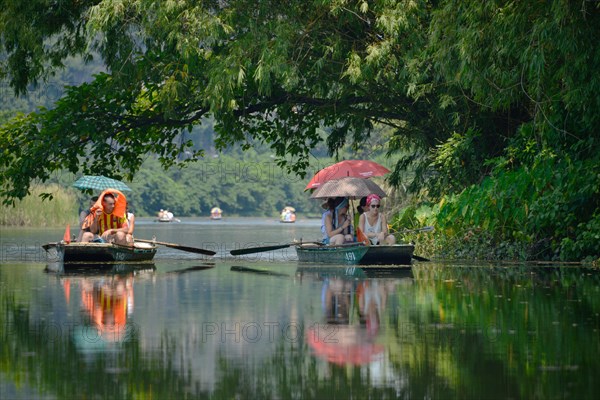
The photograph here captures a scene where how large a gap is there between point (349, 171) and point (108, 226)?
26.3 ft

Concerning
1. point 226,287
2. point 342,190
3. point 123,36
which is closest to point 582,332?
point 226,287

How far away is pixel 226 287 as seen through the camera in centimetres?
1850

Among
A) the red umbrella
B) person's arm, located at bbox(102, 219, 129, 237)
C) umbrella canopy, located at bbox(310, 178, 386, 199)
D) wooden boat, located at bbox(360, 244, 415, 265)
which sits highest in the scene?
the red umbrella

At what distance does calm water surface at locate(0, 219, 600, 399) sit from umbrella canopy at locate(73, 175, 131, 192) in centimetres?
1029

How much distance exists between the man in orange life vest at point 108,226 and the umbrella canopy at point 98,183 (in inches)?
151

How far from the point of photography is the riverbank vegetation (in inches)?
842

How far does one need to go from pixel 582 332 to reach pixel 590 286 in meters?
6.47

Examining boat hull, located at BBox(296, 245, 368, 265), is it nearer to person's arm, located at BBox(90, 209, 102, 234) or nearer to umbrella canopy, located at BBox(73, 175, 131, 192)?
person's arm, located at BBox(90, 209, 102, 234)

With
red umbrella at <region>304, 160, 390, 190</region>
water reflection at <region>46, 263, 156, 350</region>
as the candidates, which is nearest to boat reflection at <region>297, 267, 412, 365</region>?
water reflection at <region>46, 263, 156, 350</region>

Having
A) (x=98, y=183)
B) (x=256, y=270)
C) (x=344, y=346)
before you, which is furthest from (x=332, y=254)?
(x=344, y=346)

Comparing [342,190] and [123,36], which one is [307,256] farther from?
[123,36]

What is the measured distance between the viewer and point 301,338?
1110 cm

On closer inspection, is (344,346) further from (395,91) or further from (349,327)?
(395,91)

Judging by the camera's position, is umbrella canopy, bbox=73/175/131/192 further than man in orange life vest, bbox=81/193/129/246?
Yes
